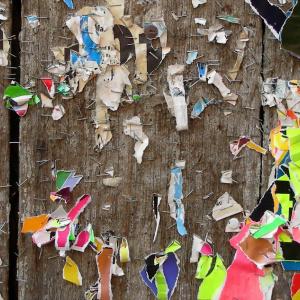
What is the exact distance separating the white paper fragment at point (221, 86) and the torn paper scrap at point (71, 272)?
0.60 m

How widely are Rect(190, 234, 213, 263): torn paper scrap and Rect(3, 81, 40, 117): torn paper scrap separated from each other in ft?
1.84

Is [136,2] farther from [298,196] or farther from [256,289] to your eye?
[256,289]

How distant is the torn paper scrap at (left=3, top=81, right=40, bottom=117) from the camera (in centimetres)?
134

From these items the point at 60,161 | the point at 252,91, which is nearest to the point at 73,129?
the point at 60,161

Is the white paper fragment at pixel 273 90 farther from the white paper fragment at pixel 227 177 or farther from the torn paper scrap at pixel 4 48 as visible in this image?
the torn paper scrap at pixel 4 48

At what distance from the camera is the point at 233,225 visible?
4.39ft

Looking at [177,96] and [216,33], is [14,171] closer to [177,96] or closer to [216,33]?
[177,96]

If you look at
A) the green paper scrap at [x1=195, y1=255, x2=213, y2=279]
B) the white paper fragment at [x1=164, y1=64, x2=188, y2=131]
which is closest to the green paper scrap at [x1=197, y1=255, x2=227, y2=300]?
the green paper scrap at [x1=195, y1=255, x2=213, y2=279]

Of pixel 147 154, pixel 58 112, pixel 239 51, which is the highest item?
pixel 239 51

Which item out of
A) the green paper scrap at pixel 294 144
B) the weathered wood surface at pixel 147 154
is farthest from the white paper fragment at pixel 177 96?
the green paper scrap at pixel 294 144

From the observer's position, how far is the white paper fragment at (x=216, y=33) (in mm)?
1308

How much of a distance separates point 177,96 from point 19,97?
0.42 m

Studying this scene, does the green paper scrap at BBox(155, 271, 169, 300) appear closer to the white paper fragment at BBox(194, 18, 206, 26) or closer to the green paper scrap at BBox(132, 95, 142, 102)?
the green paper scrap at BBox(132, 95, 142, 102)

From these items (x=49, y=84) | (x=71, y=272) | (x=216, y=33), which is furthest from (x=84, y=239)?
(x=216, y=33)
